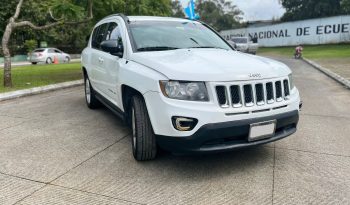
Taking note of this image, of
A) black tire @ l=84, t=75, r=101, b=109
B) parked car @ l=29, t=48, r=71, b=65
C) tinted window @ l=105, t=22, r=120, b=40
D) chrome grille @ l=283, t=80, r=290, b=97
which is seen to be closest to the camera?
chrome grille @ l=283, t=80, r=290, b=97

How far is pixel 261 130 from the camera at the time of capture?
374 cm

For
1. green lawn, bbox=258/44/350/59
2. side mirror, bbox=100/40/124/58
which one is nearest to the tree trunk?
side mirror, bbox=100/40/124/58

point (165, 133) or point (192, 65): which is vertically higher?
point (192, 65)

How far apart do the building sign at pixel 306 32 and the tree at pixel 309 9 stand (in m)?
6.97

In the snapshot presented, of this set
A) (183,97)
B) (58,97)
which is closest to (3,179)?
(183,97)

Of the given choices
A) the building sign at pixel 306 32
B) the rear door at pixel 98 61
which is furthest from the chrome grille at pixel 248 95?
the building sign at pixel 306 32

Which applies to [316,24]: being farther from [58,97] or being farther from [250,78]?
[250,78]

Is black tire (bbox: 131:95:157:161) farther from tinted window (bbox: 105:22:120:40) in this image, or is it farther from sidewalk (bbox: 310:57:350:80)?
sidewalk (bbox: 310:57:350:80)

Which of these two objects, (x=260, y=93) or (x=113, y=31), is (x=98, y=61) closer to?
(x=113, y=31)

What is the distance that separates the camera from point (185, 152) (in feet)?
12.0

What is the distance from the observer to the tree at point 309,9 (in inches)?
1709

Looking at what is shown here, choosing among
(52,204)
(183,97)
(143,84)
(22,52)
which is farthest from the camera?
(22,52)

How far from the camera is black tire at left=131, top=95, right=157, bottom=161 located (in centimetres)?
397

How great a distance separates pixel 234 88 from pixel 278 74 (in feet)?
2.26
